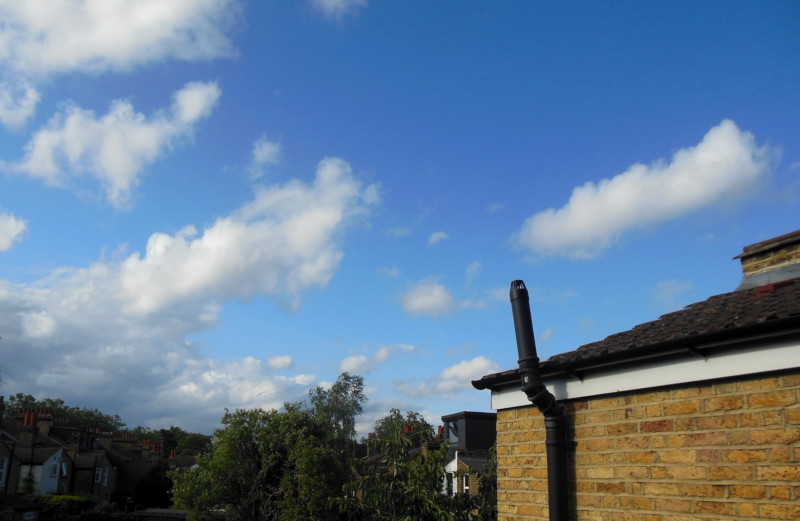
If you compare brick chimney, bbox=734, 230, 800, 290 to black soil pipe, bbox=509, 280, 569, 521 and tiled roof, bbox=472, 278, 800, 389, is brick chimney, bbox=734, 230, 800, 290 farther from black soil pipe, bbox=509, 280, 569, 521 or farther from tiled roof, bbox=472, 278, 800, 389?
black soil pipe, bbox=509, 280, 569, 521

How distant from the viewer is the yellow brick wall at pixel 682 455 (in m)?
3.74

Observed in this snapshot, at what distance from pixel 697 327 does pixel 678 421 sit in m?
0.71

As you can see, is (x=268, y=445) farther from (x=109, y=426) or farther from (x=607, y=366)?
(x=109, y=426)

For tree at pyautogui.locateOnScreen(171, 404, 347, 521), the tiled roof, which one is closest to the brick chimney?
the tiled roof

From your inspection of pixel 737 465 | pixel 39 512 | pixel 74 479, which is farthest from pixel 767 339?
pixel 74 479

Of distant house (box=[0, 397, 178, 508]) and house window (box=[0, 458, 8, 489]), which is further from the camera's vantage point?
distant house (box=[0, 397, 178, 508])

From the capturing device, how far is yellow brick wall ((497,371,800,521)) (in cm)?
374

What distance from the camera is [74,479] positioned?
50406 mm

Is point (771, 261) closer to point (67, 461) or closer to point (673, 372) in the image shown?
point (673, 372)

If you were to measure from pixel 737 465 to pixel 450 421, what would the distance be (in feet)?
103

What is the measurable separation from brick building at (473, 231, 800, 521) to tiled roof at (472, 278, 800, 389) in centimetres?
2

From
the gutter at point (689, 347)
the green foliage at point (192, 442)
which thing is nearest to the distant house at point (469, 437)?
the gutter at point (689, 347)

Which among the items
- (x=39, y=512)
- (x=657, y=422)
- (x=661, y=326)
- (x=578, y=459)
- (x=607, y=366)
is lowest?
(x=39, y=512)

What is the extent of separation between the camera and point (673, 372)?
4375 millimetres
